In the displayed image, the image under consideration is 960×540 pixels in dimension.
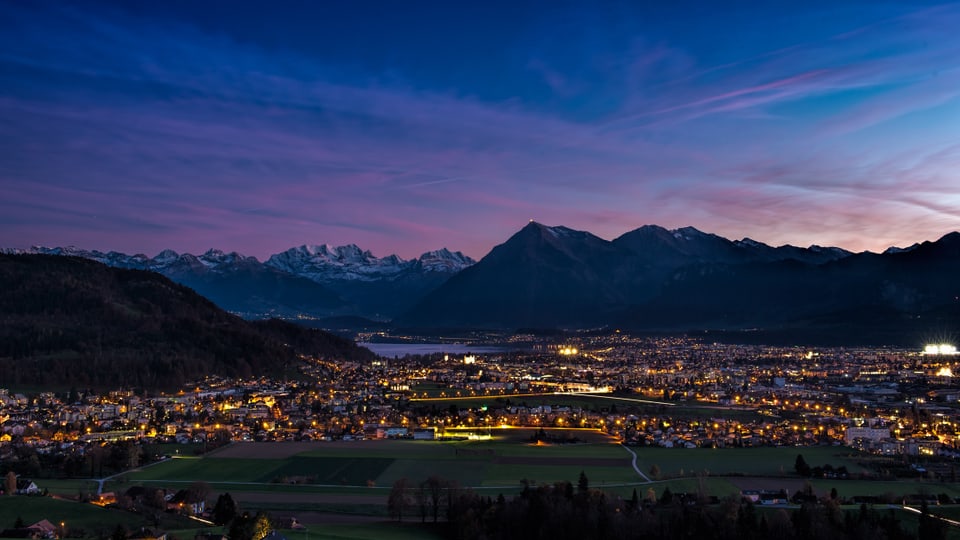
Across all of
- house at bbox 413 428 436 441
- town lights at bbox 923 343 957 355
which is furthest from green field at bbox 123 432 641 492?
town lights at bbox 923 343 957 355

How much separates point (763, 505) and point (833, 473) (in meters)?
8.90

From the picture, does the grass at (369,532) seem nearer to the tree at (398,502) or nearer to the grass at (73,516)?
the tree at (398,502)

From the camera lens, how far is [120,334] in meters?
107

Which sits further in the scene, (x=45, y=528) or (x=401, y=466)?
(x=401, y=466)

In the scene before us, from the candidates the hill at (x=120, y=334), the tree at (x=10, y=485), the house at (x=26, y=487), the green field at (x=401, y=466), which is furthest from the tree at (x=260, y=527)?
the hill at (x=120, y=334)

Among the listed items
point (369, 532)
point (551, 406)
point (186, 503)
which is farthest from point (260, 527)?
point (551, 406)

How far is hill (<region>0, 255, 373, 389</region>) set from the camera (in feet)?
293

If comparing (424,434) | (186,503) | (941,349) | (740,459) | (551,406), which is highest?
(941,349)

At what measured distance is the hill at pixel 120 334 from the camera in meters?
89.4

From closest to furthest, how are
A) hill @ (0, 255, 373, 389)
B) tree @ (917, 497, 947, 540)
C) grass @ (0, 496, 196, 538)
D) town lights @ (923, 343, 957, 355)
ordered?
tree @ (917, 497, 947, 540)
grass @ (0, 496, 196, 538)
hill @ (0, 255, 373, 389)
town lights @ (923, 343, 957, 355)

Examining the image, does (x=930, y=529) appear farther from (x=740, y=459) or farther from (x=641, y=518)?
(x=740, y=459)

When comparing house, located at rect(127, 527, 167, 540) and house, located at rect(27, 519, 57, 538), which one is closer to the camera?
house, located at rect(127, 527, 167, 540)

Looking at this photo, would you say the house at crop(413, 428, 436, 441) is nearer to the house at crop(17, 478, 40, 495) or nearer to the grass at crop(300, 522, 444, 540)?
the grass at crop(300, 522, 444, 540)

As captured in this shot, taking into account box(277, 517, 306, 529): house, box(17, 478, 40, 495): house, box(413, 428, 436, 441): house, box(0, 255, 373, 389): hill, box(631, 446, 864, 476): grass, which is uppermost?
box(0, 255, 373, 389): hill
